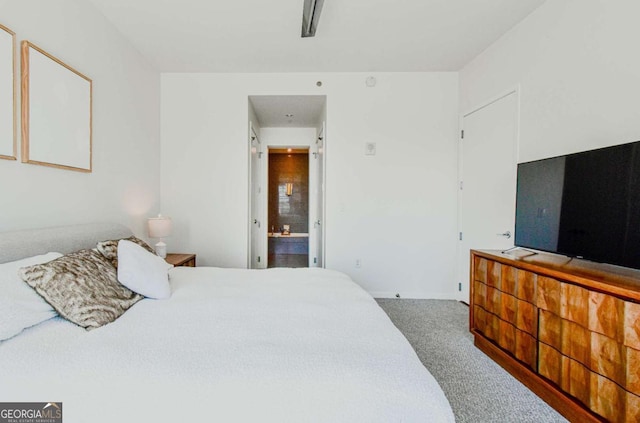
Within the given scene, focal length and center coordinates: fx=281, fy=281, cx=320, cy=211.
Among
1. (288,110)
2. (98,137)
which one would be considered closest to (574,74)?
(288,110)

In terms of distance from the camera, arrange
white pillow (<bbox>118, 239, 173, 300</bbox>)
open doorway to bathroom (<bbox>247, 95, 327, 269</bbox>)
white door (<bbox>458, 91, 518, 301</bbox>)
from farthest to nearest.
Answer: open doorway to bathroom (<bbox>247, 95, 327, 269</bbox>) < white door (<bbox>458, 91, 518, 301</bbox>) < white pillow (<bbox>118, 239, 173, 300</bbox>)

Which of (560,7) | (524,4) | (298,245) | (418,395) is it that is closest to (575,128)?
(560,7)

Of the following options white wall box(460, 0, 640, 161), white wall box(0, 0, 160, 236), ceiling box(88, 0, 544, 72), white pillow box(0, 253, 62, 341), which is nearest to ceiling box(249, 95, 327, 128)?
ceiling box(88, 0, 544, 72)

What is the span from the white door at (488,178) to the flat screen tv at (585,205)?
0.61 metres

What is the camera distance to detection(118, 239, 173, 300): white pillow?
1.61 m

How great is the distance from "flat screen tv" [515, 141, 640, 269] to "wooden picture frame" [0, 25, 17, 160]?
340 cm

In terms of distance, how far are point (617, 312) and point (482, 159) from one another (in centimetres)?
207

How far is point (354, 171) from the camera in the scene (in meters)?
3.60

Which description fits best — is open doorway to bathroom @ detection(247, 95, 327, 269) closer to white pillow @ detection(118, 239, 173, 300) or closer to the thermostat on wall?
the thermostat on wall

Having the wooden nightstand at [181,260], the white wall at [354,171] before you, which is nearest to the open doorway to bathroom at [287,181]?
the white wall at [354,171]

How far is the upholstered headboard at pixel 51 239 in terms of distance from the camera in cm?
151

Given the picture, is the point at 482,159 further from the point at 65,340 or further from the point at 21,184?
the point at 21,184

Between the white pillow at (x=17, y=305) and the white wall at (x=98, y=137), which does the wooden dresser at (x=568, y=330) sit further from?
the white wall at (x=98, y=137)

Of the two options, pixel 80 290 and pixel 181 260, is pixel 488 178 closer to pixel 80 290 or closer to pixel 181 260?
pixel 181 260
